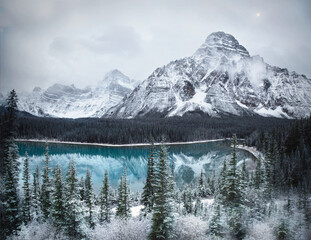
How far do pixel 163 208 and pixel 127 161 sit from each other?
84816mm

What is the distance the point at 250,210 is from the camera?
23.3m

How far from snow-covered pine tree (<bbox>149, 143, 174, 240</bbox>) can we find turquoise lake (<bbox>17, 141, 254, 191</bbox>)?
38426 millimetres

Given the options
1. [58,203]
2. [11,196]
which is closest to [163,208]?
[58,203]

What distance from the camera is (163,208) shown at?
19.0m

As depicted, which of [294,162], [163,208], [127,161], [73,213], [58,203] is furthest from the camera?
[127,161]

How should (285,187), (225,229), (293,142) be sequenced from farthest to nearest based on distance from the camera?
1. (293,142)
2. (285,187)
3. (225,229)

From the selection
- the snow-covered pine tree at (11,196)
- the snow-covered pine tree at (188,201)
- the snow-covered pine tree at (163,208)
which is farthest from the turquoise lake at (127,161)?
the snow-covered pine tree at (163,208)

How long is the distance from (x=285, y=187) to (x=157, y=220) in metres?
33.7

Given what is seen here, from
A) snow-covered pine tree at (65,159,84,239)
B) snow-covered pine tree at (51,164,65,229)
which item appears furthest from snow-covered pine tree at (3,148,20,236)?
snow-covered pine tree at (65,159,84,239)

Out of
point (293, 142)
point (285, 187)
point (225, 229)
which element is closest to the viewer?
point (225, 229)

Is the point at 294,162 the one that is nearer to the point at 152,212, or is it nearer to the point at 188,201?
the point at 188,201

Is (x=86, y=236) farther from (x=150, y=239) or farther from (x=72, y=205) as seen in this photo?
(x=150, y=239)

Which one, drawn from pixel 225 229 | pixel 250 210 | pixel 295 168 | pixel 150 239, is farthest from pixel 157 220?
pixel 295 168

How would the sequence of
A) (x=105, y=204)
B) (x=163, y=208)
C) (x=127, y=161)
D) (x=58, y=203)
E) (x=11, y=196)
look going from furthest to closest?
(x=127, y=161)
(x=105, y=204)
(x=11, y=196)
(x=58, y=203)
(x=163, y=208)
